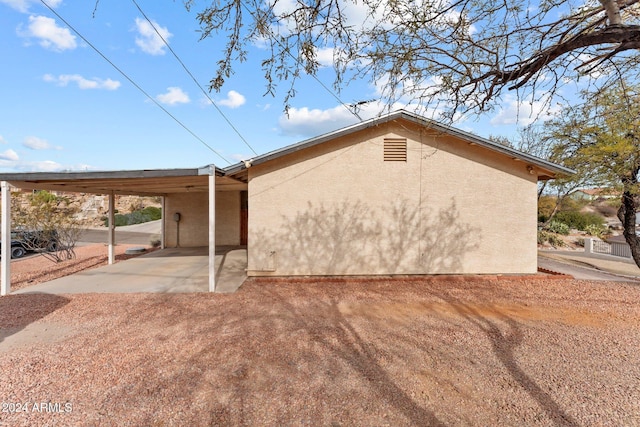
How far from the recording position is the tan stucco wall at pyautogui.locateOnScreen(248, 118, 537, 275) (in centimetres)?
780

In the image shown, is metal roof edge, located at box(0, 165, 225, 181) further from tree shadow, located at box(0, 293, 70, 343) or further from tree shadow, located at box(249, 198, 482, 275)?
tree shadow, located at box(0, 293, 70, 343)

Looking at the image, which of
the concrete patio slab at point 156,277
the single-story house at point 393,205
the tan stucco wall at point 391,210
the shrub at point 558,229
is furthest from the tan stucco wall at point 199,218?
the shrub at point 558,229

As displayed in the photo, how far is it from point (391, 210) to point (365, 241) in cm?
110

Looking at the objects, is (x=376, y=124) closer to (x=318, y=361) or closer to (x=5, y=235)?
(x=318, y=361)

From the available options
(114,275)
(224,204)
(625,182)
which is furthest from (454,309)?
(224,204)

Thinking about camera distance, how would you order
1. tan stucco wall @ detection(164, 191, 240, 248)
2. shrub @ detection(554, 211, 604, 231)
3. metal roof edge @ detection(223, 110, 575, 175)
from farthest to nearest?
shrub @ detection(554, 211, 604, 231) → tan stucco wall @ detection(164, 191, 240, 248) → metal roof edge @ detection(223, 110, 575, 175)

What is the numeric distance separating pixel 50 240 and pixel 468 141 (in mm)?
13927

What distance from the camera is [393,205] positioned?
26.1 feet

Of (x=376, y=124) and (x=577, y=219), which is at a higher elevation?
(x=376, y=124)

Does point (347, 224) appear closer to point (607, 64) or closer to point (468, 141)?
point (468, 141)

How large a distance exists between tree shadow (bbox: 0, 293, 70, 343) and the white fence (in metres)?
20.4

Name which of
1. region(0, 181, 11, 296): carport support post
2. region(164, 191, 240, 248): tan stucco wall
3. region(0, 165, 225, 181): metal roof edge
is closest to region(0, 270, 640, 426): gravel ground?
region(0, 181, 11, 296): carport support post

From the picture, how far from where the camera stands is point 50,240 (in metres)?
10.2

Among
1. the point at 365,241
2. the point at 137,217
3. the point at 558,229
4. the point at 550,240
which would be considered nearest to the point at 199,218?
the point at 365,241
